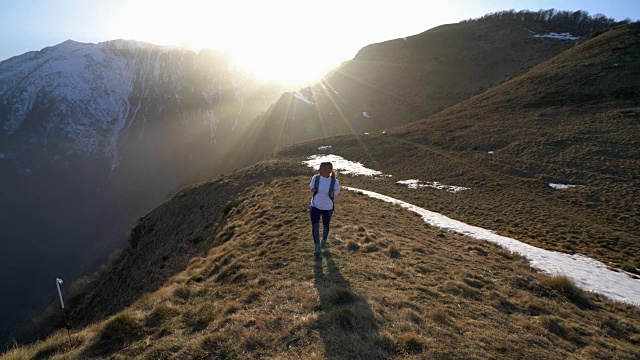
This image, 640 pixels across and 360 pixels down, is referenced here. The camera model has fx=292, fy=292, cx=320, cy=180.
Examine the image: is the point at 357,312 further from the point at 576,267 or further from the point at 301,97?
the point at 301,97

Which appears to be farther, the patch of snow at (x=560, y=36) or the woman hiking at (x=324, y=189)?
the patch of snow at (x=560, y=36)

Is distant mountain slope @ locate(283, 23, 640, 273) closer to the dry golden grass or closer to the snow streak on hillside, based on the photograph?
the snow streak on hillside

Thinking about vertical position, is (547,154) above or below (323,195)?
below

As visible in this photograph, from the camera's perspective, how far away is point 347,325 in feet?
19.7

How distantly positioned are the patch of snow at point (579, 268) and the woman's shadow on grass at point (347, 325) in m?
9.65

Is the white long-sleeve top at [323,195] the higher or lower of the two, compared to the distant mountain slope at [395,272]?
higher

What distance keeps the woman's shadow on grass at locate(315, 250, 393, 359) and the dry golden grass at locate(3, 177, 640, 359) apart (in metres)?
0.02

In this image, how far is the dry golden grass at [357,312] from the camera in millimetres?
5746

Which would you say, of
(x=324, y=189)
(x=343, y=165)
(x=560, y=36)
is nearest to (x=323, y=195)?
(x=324, y=189)

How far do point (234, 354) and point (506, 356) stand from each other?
527 centimetres

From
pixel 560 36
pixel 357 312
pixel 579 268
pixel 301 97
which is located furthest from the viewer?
pixel 301 97

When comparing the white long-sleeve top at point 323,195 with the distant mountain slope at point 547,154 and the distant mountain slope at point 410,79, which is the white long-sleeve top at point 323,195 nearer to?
the distant mountain slope at point 547,154

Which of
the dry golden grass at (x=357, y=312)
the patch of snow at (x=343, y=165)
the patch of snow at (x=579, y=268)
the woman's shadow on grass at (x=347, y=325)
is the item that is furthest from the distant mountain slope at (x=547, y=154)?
the woman's shadow on grass at (x=347, y=325)

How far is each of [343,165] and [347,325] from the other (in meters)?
36.8
